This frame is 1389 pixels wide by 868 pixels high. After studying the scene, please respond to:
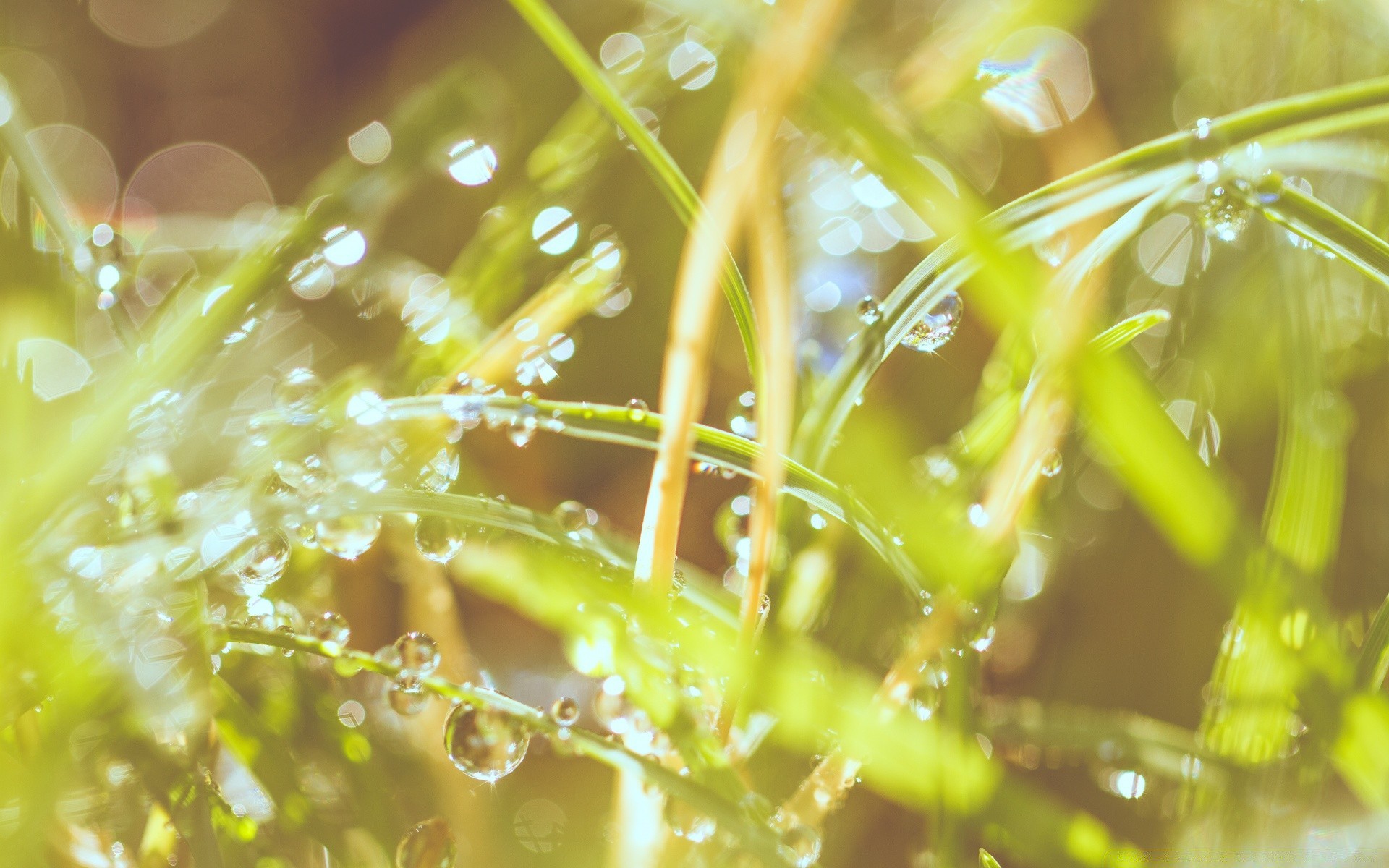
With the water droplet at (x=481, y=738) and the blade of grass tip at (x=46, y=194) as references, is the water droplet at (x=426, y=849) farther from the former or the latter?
the blade of grass tip at (x=46, y=194)

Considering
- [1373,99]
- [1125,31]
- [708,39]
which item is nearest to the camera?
[1373,99]

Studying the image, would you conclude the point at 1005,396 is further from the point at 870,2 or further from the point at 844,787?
the point at 870,2

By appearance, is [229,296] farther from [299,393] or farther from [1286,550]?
[1286,550]

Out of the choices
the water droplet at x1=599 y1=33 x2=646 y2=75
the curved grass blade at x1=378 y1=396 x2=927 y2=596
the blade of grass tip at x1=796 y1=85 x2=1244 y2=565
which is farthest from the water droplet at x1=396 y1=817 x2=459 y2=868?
the water droplet at x1=599 y1=33 x2=646 y2=75

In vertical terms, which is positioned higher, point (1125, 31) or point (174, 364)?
point (174, 364)

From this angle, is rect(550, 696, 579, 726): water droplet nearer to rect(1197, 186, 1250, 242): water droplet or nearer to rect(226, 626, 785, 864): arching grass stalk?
rect(226, 626, 785, 864): arching grass stalk

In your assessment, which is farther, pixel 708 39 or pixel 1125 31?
pixel 1125 31

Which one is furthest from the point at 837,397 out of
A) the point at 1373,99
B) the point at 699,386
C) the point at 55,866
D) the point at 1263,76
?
the point at 1263,76
